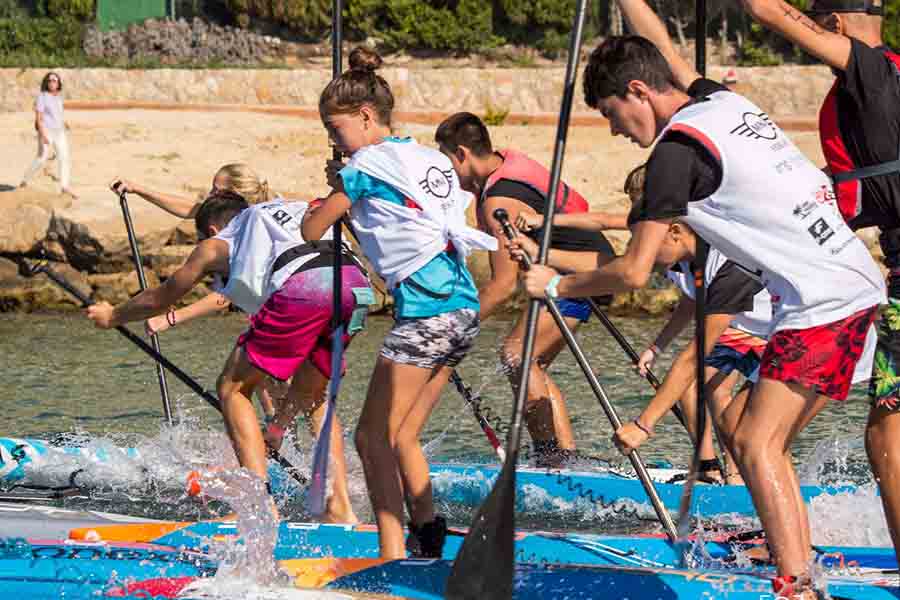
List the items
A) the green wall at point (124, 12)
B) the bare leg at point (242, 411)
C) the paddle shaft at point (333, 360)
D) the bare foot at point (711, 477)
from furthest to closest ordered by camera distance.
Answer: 1. the green wall at point (124, 12)
2. the bare foot at point (711, 477)
3. the bare leg at point (242, 411)
4. the paddle shaft at point (333, 360)

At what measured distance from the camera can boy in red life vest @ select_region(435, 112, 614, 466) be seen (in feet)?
21.4

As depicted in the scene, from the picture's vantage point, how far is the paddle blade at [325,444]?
18.9 ft

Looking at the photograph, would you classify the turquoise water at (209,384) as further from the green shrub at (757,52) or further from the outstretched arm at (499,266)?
the green shrub at (757,52)

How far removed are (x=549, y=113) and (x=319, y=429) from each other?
69.5 feet

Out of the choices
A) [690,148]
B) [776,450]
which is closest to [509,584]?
[776,450]

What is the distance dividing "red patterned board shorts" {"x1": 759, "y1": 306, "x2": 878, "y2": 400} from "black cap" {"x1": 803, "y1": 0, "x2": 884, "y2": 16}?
877mm

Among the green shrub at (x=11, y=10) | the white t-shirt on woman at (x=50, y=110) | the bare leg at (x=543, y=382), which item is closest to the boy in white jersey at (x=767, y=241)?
the bare leg at (x=543, y=382)

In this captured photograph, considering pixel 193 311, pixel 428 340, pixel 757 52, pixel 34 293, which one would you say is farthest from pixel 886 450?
pixel 757 52

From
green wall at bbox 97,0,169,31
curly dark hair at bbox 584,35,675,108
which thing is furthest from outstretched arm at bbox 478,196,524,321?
green wall at bbox 97,0,169,31

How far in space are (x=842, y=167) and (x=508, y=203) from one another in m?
2.20

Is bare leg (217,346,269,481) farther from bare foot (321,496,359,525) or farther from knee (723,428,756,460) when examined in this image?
knee (723,428,756,460)

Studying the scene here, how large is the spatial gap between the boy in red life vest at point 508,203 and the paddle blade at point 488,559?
202 centimetres

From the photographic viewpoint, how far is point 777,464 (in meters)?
4.20

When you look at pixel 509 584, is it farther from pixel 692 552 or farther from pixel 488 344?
pixel 488 344
